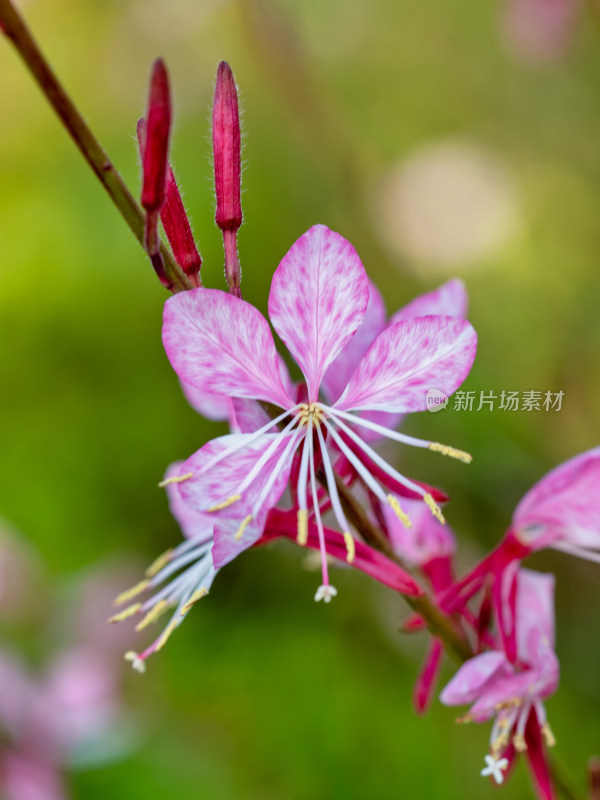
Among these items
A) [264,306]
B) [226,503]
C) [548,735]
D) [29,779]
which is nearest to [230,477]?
[226,503]

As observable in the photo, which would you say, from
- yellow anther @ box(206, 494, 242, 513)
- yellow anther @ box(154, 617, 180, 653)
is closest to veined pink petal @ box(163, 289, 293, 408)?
yellow anther @ box(206, 494, 242, 513)

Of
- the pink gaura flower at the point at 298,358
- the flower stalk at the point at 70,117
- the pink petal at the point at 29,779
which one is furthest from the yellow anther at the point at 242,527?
the pink petal at the point at 29,779

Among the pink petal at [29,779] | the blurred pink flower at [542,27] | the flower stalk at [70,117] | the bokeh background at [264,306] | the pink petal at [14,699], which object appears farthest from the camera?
the blurred pink flower at [542,27]

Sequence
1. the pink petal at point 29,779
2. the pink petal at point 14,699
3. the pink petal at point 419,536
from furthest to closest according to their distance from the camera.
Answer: the pink petal at point 14,699 < the pink petal at point 29,779 < the pink petal at point 419,536

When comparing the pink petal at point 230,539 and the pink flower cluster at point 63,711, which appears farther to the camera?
the pink flower cluster at point 63,711

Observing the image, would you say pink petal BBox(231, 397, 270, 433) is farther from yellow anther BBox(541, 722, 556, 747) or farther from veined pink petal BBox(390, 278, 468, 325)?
yellow anther BBox(541, 722, 556, 747)

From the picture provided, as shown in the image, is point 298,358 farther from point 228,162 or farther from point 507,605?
point 507,605

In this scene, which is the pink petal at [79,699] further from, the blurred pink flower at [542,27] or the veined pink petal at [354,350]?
the blurred pink flower at [542,27]

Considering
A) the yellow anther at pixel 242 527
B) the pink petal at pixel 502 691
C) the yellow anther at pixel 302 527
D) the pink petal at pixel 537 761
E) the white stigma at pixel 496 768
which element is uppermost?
the yellow anther at pixel 242 527
